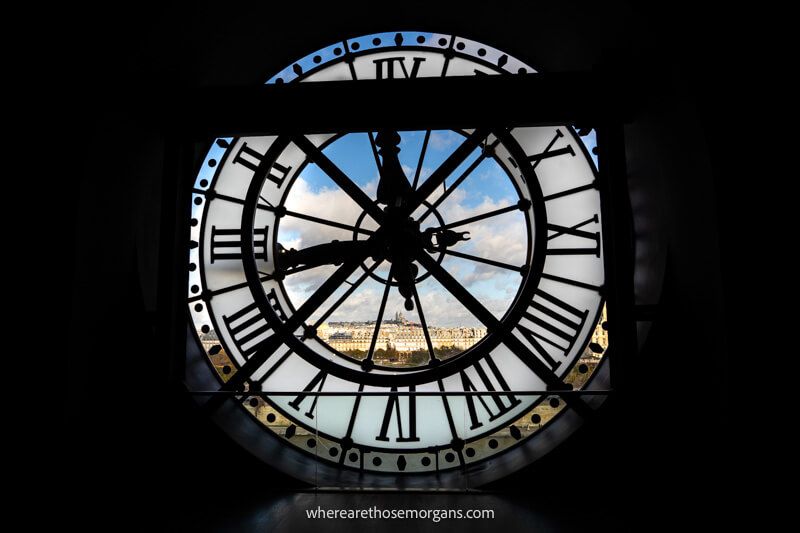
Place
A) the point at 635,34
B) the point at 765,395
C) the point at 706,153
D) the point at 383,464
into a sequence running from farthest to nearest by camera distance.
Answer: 1. the point at 383,464
2. the point at 635,34
3. the point at 706,153
4. the point at 765,395

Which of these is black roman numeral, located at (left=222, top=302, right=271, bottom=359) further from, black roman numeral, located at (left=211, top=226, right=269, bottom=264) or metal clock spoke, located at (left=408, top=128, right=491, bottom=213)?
metal clock spoke, located at (left=408, top=128, right=491, bottom=213)

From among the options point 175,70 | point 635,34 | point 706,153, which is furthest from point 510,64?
point 175,70

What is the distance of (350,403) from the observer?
236 cm

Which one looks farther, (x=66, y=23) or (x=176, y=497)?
(x=176, y=497)

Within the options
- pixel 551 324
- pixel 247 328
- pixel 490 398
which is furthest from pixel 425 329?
pixel 247 328

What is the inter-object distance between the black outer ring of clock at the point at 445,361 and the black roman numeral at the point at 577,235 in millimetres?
70

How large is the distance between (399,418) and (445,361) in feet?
1.83

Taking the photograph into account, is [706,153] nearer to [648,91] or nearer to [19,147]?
[648,91]

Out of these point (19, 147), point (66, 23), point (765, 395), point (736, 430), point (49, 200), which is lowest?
point (736, 430)

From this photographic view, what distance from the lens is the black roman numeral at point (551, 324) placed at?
9.86 ft

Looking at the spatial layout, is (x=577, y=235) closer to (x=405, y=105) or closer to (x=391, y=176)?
(x=391, y=176)

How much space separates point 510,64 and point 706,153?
151 cm

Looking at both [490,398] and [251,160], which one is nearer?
[490,398]

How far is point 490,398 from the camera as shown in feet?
9.02
